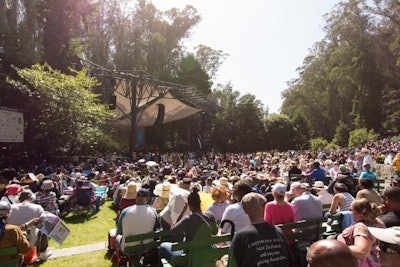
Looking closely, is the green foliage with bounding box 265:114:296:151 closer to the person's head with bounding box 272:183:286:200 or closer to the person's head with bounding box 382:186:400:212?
the person's head with bounding box 272:183:286:200

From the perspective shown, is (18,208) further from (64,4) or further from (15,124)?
(64,4)

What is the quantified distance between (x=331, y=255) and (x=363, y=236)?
1.20 metres

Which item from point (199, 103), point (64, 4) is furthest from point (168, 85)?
point (64, 4)

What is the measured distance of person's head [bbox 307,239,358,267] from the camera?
135 cm

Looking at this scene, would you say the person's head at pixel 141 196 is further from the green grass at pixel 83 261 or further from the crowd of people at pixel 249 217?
the green grass at pixel 83 261

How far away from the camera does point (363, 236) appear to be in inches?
91.7

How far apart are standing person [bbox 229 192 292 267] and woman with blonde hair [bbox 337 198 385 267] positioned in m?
0.50

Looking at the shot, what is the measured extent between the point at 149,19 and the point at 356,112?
29.0 metres

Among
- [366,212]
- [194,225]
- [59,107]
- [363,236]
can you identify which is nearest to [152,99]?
[59,107]

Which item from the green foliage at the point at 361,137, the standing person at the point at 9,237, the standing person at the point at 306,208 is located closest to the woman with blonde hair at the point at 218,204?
the standing person at the point at 306,208

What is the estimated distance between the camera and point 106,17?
3222 centimetres

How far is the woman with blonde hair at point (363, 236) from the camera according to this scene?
2.28m

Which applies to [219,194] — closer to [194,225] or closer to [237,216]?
[237,216]

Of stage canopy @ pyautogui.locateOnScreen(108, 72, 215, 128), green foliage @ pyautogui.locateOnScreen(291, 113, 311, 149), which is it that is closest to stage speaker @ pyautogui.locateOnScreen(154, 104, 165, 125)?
stage canopy @ pyautogui.locateOnScreen(108, 72, 215, 128)
